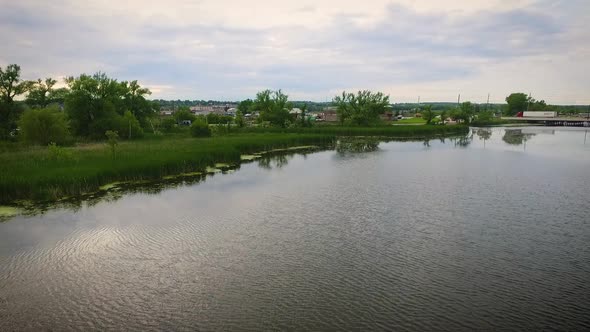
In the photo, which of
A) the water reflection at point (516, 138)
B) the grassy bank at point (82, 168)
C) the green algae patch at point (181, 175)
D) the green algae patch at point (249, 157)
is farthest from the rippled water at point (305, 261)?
the water reflection at point (516, 138)

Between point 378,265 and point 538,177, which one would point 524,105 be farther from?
point 378,265

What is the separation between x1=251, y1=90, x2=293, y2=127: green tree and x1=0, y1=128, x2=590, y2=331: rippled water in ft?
161

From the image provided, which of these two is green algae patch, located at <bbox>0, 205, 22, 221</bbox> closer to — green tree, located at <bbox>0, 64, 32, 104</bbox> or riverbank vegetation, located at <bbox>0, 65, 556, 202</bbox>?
riverbank vegetation, located at <bbox>0, 65, 556, 202</bbox>

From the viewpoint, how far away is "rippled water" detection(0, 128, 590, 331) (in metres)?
9.75

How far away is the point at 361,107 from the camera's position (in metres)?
80.5

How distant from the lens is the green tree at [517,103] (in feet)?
513

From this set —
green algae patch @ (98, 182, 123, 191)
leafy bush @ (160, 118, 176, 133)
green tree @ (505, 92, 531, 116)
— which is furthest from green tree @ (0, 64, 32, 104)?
green tree @ (505, 92, 531, 116)

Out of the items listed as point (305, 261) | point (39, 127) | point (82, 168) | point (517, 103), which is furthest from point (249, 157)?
point (517, 103)

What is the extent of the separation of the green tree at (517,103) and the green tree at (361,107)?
101 meters

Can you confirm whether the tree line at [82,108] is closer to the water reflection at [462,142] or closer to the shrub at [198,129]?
the shrub at [198,129]

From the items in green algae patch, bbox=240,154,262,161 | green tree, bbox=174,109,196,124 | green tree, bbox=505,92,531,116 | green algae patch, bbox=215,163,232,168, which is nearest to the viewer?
green algae patch, bbox=215,163,232,168

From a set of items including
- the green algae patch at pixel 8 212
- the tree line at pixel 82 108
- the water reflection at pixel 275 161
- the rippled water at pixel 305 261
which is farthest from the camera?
the tree line at pixel 82 108

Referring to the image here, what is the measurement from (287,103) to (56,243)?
211 feet

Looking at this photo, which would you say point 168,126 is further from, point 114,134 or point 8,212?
point 8,212
